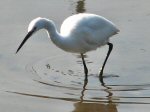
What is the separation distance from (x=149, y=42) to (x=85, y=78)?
1438 mm

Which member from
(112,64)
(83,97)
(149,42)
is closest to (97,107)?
(83,97)

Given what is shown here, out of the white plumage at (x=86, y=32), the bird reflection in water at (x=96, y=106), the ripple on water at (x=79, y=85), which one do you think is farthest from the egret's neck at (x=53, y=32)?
the bird reflection in water at (x=96, y=106)

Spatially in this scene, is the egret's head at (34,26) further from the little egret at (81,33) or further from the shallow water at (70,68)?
the shallow water at (70,68)

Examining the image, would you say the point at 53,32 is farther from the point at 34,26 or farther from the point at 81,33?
the point at 81,33

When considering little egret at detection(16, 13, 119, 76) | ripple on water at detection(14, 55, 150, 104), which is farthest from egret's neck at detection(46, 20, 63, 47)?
ripple on water at detection(14, 55, 150, 104)

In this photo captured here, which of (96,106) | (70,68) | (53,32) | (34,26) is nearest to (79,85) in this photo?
(70,68)

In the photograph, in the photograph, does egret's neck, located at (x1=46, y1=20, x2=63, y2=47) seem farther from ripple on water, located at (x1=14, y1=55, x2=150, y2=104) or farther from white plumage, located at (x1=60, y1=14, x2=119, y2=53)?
ripple on water, located at (x1=14, y1=55, x2=150, y2=104)

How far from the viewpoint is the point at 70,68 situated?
753 centimetres

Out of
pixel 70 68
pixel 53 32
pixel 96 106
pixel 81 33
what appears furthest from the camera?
pixel 70 68

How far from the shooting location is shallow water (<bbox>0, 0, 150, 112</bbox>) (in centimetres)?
650

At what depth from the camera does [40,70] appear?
7430 mm

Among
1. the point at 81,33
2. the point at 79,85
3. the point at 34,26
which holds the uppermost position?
the point at 34,26

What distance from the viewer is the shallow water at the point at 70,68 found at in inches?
256

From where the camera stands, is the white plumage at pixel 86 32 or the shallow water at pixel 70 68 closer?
the shallow water at pixel 70 68
